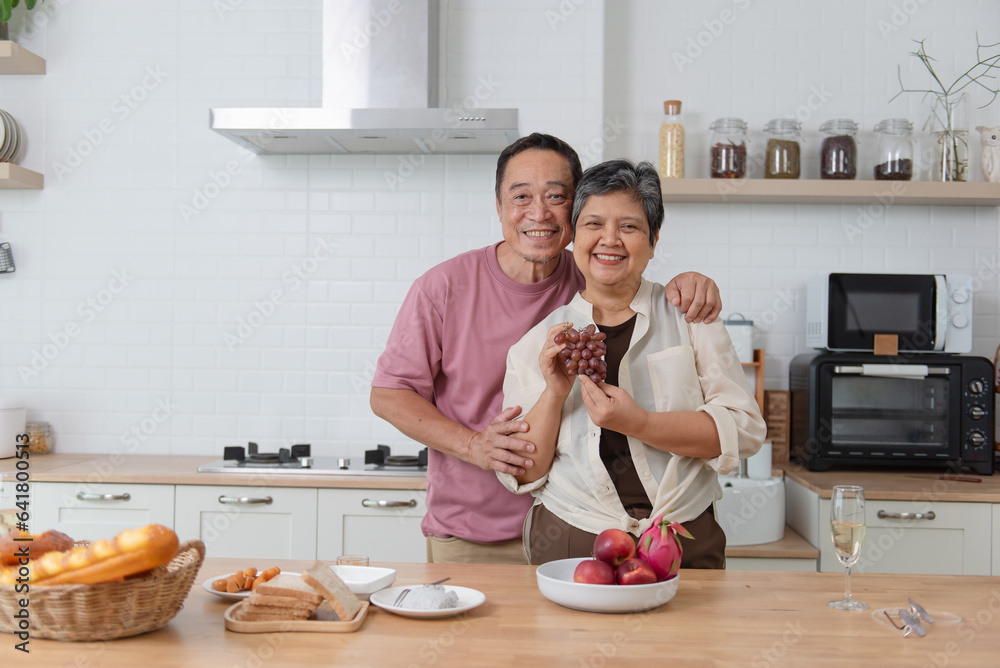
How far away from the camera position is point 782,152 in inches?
142

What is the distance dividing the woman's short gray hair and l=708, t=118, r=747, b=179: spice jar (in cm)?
181

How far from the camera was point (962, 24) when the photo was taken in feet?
12.4

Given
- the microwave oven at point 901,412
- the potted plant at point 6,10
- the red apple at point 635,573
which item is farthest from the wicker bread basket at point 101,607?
the potted plant at point 6,10

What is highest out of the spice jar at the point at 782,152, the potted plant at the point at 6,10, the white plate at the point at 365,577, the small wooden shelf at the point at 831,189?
the potted plant at the point at 6,10

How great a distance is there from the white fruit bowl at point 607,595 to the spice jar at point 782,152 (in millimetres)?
2573

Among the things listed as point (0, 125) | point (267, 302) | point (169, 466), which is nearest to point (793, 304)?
point (267, 302)

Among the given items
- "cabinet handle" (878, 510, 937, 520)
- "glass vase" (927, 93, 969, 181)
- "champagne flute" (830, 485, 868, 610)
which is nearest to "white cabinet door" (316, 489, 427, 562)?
"cabinet handle" (878, 510, 937, 520)

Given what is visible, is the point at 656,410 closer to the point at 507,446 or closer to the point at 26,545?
the point at 507,446

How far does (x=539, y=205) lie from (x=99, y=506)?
84.9 inches

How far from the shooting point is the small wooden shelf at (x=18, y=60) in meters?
3.53

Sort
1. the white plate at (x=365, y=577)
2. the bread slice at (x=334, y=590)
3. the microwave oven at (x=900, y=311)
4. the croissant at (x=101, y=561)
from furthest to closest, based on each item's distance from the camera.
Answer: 1. the microwave oven at (x=900, y=311)
2. the white plate at (x=365, y=577)
3. the bread slice at (x=334, y=590)
4. the croissant at (x=101, y=561)

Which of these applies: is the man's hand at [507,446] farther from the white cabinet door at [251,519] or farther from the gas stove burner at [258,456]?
the gas stove burner at [258,456]

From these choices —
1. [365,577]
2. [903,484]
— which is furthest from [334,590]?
[903,484]

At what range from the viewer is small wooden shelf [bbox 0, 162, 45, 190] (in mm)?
3518
